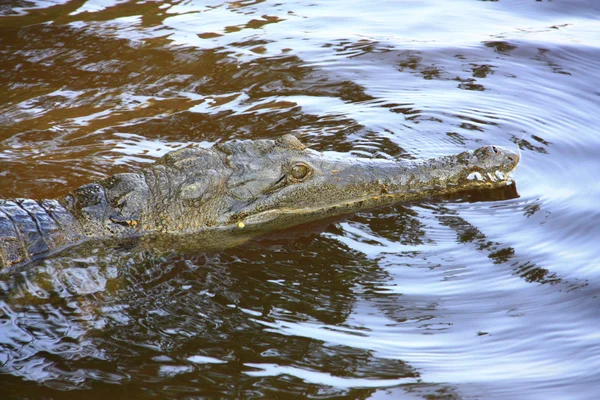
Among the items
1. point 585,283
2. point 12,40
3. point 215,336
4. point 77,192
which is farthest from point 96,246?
point 12,40

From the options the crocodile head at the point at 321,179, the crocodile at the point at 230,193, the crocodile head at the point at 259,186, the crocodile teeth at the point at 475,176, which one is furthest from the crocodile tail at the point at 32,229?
the crocodile teeth at the point at 475,176

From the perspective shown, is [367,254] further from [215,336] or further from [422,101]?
[422,101]

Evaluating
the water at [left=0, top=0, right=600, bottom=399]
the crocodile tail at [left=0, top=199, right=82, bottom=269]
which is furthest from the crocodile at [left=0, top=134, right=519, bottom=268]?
the water at [left=0, top=0, right=600, bottom=399]

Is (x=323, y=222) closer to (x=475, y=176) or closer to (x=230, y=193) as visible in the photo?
(x=230, y=193)

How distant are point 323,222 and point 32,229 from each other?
2.20 metres

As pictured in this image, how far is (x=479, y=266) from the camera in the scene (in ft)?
15.3

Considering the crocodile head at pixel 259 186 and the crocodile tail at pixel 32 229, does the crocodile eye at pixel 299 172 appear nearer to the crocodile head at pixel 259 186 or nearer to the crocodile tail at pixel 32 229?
the crocodile head at pixel 259 186

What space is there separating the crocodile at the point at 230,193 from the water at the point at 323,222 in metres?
0.17

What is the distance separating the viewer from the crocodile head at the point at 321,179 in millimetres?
5336

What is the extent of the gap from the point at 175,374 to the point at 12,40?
651 cm

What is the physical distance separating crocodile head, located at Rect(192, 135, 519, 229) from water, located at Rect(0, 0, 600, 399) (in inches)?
6.4

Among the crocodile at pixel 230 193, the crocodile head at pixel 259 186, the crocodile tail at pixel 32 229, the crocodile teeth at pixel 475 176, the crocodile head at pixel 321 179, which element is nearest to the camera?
the crocodile tail at pixel 32 229

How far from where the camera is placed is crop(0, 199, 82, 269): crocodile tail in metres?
4.86

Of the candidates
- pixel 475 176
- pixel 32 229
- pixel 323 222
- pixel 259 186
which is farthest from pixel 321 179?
pixel 32 229
